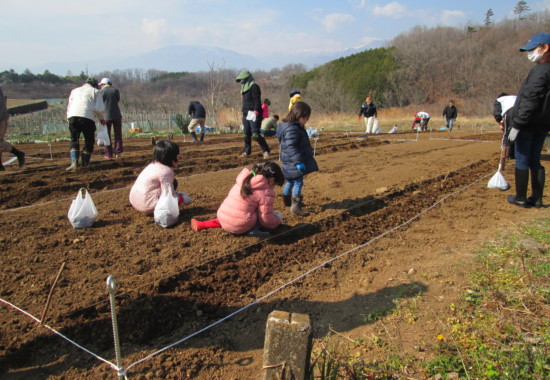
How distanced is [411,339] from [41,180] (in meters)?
6.23

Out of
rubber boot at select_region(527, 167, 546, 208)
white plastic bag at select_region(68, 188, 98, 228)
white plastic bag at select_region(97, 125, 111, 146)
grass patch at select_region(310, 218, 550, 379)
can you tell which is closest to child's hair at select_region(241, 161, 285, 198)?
grass patch at select_region(310, 218, 550, 379)

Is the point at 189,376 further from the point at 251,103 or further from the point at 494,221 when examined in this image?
the point at 251,103

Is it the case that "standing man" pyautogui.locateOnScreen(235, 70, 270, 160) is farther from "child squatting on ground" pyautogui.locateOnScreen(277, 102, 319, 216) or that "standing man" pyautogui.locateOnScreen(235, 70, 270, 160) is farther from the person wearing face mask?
the person wearing face mask

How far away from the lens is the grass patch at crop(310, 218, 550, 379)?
1906 mm

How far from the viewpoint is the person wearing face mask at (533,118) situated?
412 centimetres

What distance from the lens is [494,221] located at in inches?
169

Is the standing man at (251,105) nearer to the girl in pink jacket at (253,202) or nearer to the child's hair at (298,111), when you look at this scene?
the child's hair at (298,111)

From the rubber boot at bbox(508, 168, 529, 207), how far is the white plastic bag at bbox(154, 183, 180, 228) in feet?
14.1

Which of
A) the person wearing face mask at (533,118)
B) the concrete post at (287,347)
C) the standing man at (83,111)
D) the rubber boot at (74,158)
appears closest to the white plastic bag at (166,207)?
the concrete post at (287,347)

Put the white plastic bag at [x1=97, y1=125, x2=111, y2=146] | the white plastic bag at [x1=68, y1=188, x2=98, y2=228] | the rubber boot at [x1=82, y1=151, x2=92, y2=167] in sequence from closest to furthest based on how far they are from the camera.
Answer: the white plastic bag at [x1=68, y1=188, x2=98, y2=228]
the rubber boot at [x1=82, y1=151, x2=92, y2=167]
the white plastic bag at [x1=97, y1=125, x2=111, y2=146]

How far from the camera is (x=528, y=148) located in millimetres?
4496

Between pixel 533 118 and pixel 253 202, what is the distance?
11.3 ft

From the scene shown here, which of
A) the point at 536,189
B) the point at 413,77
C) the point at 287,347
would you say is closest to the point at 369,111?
the point at 536,189

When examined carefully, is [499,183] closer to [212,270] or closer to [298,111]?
[298,111]
